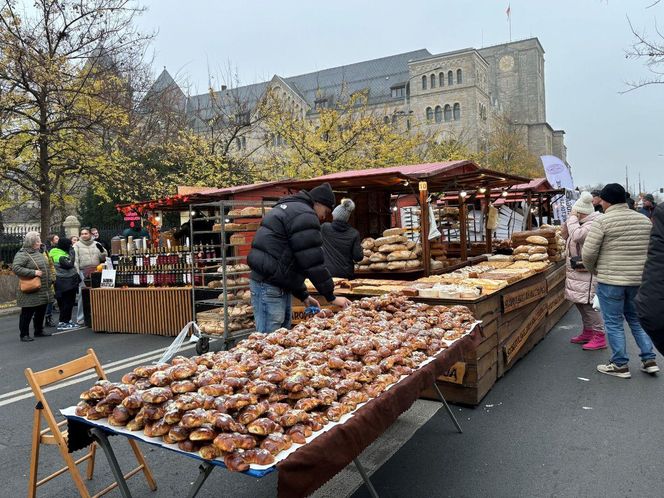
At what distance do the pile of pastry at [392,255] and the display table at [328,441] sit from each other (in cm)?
439

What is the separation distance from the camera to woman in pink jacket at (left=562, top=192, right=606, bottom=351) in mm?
6617

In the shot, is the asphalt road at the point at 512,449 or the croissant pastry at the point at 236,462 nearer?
the croissant pastry at the point at 236,462

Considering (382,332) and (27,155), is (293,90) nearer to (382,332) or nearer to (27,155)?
(27,155)

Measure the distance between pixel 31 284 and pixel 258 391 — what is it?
25.6 feet

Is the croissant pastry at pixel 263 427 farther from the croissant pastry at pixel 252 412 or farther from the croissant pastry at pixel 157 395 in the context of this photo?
the croissant pastry at pixel 157 395

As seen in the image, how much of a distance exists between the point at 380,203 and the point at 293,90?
47435mm

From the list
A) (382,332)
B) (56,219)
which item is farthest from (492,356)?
(56,219)

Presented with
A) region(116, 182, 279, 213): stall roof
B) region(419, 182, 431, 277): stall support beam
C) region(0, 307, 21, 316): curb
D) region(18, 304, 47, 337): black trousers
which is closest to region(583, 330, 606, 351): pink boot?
region(419, 182, 431, 277): stall support beam

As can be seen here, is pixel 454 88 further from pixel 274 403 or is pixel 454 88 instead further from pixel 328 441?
pixel 328 441

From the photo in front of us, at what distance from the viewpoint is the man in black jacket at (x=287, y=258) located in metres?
4.54

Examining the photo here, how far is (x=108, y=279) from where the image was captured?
9375 mm

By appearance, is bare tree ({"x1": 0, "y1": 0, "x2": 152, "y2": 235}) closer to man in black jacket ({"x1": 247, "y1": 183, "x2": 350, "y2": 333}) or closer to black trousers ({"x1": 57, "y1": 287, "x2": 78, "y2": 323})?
black trousers ({"x1": 57, "y1": 287, "x2": 78, "y2": 323})

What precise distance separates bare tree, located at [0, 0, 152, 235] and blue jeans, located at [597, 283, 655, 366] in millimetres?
13030

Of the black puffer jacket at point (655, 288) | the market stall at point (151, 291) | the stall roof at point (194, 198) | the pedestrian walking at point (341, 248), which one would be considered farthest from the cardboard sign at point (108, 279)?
the black puffer jacket at point (655, 288)
